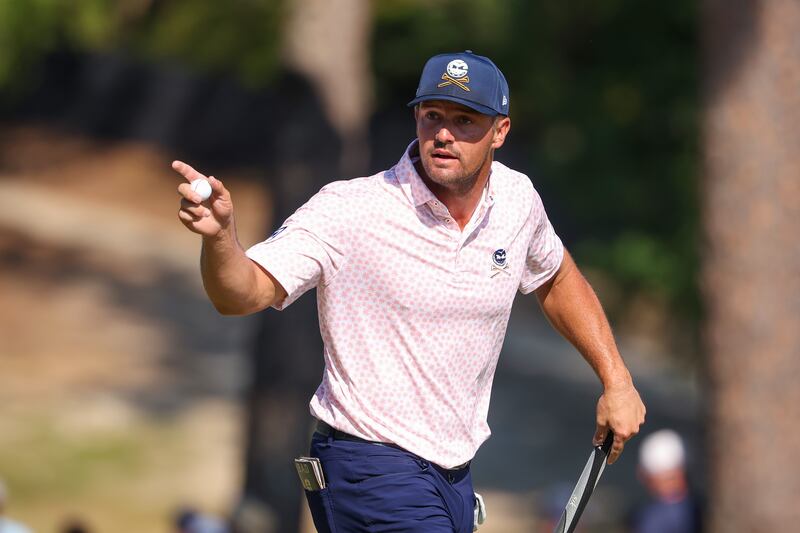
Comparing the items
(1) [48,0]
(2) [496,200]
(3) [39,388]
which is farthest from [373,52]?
(2) [496,200]

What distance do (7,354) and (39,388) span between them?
72.5 inches

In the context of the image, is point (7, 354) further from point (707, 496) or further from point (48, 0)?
point (707, 496)

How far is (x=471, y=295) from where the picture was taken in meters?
4.05

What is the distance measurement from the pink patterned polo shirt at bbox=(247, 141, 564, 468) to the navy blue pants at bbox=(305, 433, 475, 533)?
2.0 inches

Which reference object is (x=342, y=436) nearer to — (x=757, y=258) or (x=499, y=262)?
(x=499, y=262)

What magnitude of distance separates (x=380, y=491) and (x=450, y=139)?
105cm

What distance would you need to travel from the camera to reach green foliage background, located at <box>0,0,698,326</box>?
1392cm

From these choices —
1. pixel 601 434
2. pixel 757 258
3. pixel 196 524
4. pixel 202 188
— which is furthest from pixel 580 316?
pixel 757 258

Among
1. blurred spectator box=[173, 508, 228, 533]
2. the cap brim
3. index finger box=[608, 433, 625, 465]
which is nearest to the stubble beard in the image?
Result: the cap brim

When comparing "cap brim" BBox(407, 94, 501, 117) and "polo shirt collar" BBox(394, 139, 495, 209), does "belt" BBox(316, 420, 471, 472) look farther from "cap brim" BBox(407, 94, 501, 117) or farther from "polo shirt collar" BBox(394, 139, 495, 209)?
"cap brim" BBox(407, 94, 501, 117)

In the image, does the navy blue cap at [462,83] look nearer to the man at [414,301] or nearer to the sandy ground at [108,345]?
the man at [414,301]

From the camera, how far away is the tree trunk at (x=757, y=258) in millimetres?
9594

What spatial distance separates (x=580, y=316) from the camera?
4.55 m

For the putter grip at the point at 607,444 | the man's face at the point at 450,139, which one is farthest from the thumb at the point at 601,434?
the man's face at the point at 450,139
